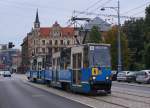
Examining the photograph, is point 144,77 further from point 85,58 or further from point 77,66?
point 85,58

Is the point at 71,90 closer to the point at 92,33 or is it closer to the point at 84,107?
the point at 84,107

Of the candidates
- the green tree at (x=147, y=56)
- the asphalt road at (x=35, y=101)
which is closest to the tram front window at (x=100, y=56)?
the asphalt road at (x=35, y=101)

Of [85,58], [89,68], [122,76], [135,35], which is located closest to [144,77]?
[122,76]

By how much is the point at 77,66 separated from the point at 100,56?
2.07 m

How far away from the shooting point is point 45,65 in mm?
45500

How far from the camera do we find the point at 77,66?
1192 inches

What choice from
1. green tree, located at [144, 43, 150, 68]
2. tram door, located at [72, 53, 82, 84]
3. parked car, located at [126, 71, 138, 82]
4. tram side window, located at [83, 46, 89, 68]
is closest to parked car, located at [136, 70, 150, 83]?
parked car, located at [126, 71, 138, 82]

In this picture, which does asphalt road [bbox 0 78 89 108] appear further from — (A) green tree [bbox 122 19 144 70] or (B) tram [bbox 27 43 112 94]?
(A) green tree [bbox 122 19 144 70]

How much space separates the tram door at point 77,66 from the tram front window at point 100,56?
1.33 m

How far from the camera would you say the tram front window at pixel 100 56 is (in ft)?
93.9

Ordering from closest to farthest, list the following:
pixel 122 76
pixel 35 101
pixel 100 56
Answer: pixel 35 101 < pixel 100 56 < pixel 122 76

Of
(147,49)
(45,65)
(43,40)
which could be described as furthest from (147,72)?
(43,40)

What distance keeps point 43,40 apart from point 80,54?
456 ft

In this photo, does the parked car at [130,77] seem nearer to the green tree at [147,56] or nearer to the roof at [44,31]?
the green tree at [147,56]
